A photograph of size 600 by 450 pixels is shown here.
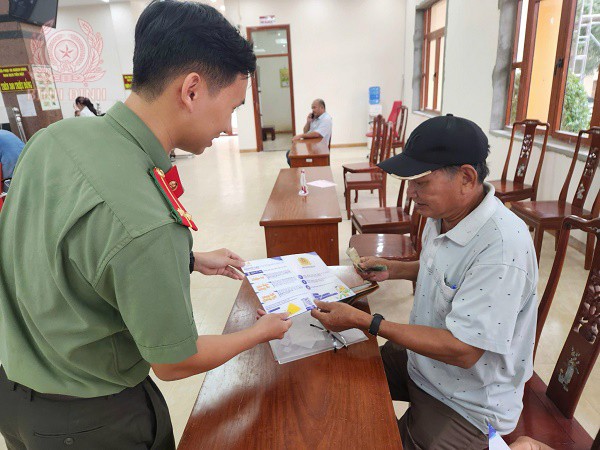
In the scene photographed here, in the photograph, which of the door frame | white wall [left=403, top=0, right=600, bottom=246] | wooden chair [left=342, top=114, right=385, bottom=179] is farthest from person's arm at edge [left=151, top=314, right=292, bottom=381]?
the door frame

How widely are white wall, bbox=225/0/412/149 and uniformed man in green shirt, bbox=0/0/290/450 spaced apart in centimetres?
833

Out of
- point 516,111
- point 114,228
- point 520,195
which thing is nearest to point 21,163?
point 114,228

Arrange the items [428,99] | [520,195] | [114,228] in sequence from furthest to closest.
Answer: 1. [428,99]
2. [520,195]
3. [114,228]

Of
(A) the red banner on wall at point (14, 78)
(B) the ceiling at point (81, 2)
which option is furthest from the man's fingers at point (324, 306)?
(B) the ceiling at point (81, 2)

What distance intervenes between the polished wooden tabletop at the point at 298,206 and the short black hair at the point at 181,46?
156cm

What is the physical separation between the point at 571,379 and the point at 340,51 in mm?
8438

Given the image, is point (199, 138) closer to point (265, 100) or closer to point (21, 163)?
point (21, 163)

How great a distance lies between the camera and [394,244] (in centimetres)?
235

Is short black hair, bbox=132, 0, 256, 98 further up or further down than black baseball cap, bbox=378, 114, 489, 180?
further up

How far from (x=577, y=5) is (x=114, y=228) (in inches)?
162

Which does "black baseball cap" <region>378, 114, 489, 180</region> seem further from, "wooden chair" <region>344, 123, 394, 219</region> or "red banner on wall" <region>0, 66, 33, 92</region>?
"red banner on wall" <region>0, 66, 33, 92</region>

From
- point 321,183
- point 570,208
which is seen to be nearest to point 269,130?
point 321,183

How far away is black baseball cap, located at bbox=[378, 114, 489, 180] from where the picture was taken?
977 mm

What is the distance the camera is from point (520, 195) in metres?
3.17
